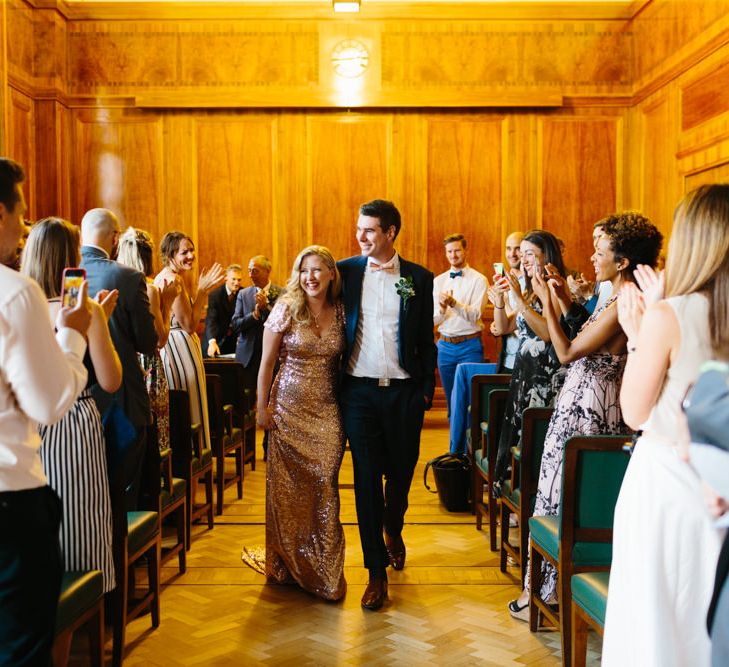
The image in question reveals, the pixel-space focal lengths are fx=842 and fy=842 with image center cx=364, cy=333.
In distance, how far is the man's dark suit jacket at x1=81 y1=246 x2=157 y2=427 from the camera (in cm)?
381

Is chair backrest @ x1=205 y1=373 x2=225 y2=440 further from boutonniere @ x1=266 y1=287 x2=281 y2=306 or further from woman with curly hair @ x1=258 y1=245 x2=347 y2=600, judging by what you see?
boutonniere @ x1=266 y1=287 x2=281 y2=306

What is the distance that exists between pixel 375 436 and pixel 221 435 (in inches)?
68.9

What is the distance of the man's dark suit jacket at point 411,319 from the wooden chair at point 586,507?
47.8 inches

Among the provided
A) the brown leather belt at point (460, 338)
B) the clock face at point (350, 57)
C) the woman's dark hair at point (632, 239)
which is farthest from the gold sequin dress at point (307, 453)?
the clock face at point (350, 57)

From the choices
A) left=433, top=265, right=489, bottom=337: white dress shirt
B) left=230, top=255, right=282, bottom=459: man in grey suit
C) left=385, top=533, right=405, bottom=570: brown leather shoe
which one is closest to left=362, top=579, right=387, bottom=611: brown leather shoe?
left=385, top=533, right=405, bottom=570: brown leather shoe

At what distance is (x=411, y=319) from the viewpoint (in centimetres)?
426

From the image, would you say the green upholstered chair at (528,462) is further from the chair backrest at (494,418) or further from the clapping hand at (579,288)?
the clapping hand at (579,288)

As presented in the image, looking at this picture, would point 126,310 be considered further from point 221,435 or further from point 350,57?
point 350,57

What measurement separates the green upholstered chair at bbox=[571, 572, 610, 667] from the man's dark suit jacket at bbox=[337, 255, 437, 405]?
1.45 metres

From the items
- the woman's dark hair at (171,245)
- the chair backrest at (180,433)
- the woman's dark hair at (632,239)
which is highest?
the woman's dark hair at (171,245)

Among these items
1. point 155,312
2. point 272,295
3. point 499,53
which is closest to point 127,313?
point 155,312

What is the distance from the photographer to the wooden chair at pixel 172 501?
4145 millimetres

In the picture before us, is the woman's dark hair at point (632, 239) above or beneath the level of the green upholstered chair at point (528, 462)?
above

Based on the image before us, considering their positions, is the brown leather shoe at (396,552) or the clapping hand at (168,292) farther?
the clapping hand at (168,292)
